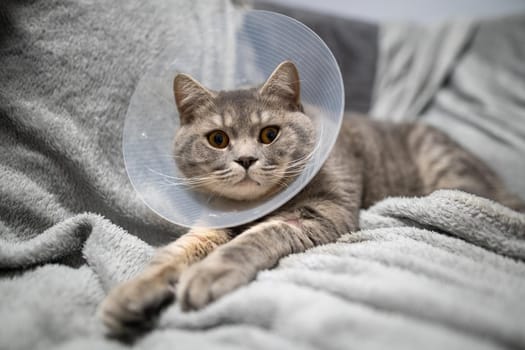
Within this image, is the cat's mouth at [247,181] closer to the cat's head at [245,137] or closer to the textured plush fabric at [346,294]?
the cat's head at [245,137]

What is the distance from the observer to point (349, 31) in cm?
221

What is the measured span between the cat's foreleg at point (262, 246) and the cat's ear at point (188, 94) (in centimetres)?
44

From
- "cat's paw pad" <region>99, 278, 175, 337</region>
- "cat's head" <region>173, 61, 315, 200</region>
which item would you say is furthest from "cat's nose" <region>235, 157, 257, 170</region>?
"cat's paw pad" <region>99, 278, 175, 337</region>

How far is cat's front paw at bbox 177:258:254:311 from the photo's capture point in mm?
874

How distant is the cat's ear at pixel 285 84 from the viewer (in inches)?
45.9

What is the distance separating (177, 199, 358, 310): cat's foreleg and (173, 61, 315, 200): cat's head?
128 mm

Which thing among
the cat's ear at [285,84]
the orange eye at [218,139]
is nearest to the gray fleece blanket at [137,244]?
the orange eye at [218,139]

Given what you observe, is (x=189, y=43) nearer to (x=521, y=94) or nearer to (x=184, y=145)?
(x=184, y=145)

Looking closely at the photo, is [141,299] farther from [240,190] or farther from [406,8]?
[406,8]

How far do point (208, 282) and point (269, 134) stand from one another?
0.51 metres

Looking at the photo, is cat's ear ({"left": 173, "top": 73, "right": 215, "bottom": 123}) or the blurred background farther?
the blurred background

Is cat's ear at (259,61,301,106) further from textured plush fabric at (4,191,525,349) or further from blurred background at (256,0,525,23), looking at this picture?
blurred background at (256,0,525,23)

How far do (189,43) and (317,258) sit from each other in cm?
95

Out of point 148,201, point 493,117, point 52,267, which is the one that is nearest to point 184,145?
point 148,201
